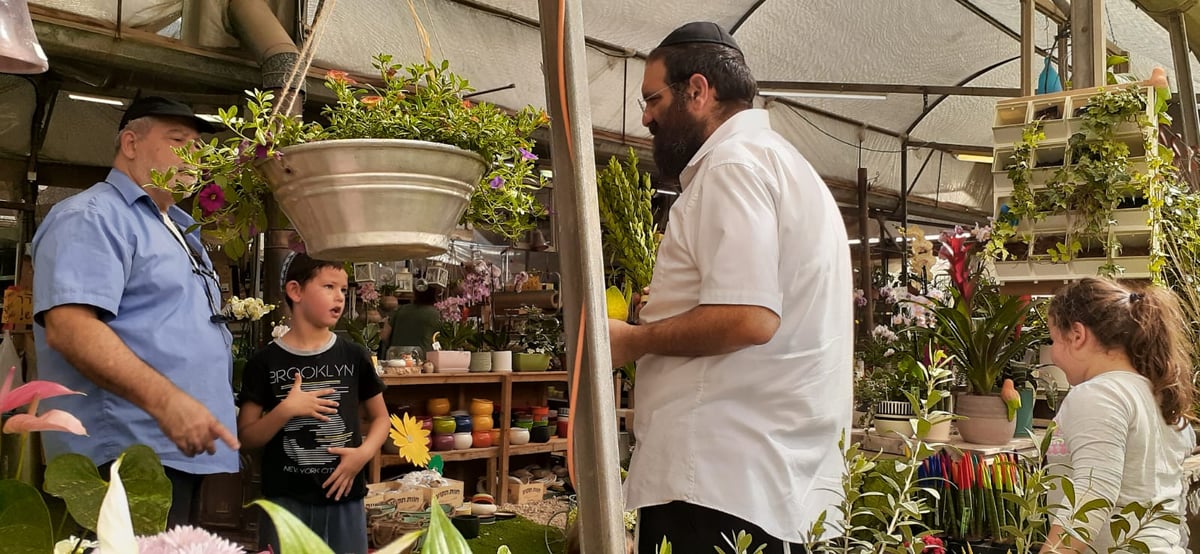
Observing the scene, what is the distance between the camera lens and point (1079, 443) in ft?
6.52

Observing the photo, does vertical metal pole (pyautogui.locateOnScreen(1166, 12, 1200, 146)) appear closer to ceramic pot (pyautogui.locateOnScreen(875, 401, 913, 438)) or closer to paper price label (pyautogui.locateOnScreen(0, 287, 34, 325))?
ceramic pot (pyautogui.locateOnScreen(875, 401, 913, 438))

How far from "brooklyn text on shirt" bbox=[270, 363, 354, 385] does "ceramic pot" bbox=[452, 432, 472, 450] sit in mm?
2371

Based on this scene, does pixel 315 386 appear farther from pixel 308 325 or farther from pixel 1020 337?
pixel 1020 337

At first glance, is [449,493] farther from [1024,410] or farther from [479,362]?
[1024,410]

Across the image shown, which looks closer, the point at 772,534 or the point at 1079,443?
the point at 772,534

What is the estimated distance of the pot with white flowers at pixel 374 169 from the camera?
99cm

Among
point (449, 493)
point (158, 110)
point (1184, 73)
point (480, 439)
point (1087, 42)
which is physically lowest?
point (449, 493)

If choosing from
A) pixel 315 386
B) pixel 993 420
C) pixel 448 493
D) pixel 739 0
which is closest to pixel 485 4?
pixel 739 0

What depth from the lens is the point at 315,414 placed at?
226cm

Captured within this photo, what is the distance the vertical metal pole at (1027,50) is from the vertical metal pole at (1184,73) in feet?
2.80

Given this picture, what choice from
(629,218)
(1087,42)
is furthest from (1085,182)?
(629,218)

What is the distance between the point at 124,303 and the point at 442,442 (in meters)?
3.12

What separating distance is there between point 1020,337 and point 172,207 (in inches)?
99.1

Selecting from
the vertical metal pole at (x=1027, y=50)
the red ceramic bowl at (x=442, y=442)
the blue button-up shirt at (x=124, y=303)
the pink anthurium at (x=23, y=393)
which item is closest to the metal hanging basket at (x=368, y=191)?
the pink anthurium at (x=23, y=393)
